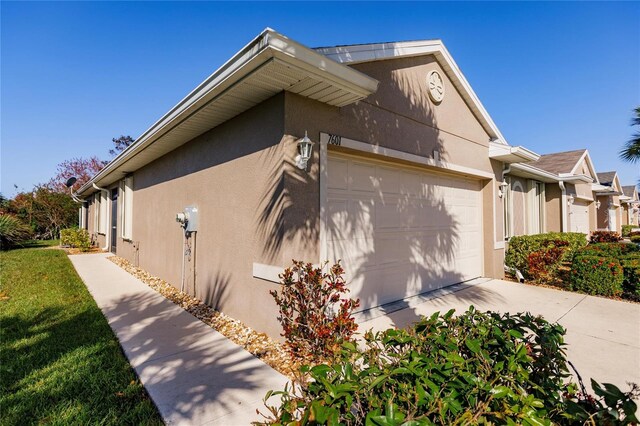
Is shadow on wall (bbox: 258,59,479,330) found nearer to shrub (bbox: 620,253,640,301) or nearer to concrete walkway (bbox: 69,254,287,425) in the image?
concrete walkway (bbox: 69,254,287,425)

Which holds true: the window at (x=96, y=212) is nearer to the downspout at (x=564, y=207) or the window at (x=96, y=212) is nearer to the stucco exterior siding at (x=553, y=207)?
the stucco exterior siding at (x=553, y=207)

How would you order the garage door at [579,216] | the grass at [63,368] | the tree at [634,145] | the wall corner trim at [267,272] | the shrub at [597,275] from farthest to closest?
1. the garage door at [579,216]
2. the tree at [634,145]
3. the shrub at [597,275]
4. the wall corner trim at [267,272]
5. the grass at [63,368]

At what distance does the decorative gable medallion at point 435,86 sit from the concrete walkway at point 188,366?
6.19m

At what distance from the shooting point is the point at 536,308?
5914 mm

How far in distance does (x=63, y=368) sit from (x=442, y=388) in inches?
163

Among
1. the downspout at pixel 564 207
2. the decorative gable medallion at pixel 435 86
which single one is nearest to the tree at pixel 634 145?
the downspout at pixel 564 207

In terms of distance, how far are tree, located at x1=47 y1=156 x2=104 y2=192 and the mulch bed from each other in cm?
2673

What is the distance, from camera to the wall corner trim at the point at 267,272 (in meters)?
4.22

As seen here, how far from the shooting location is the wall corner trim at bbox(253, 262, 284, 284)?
422 centimetres

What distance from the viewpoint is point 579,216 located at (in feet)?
52.4

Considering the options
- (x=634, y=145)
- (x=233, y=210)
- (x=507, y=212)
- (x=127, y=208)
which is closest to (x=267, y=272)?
(x=233, y=210)

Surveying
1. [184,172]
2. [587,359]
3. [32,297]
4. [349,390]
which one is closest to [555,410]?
[349,390]

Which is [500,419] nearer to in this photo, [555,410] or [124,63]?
[555,410]

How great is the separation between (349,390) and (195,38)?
9.17m
